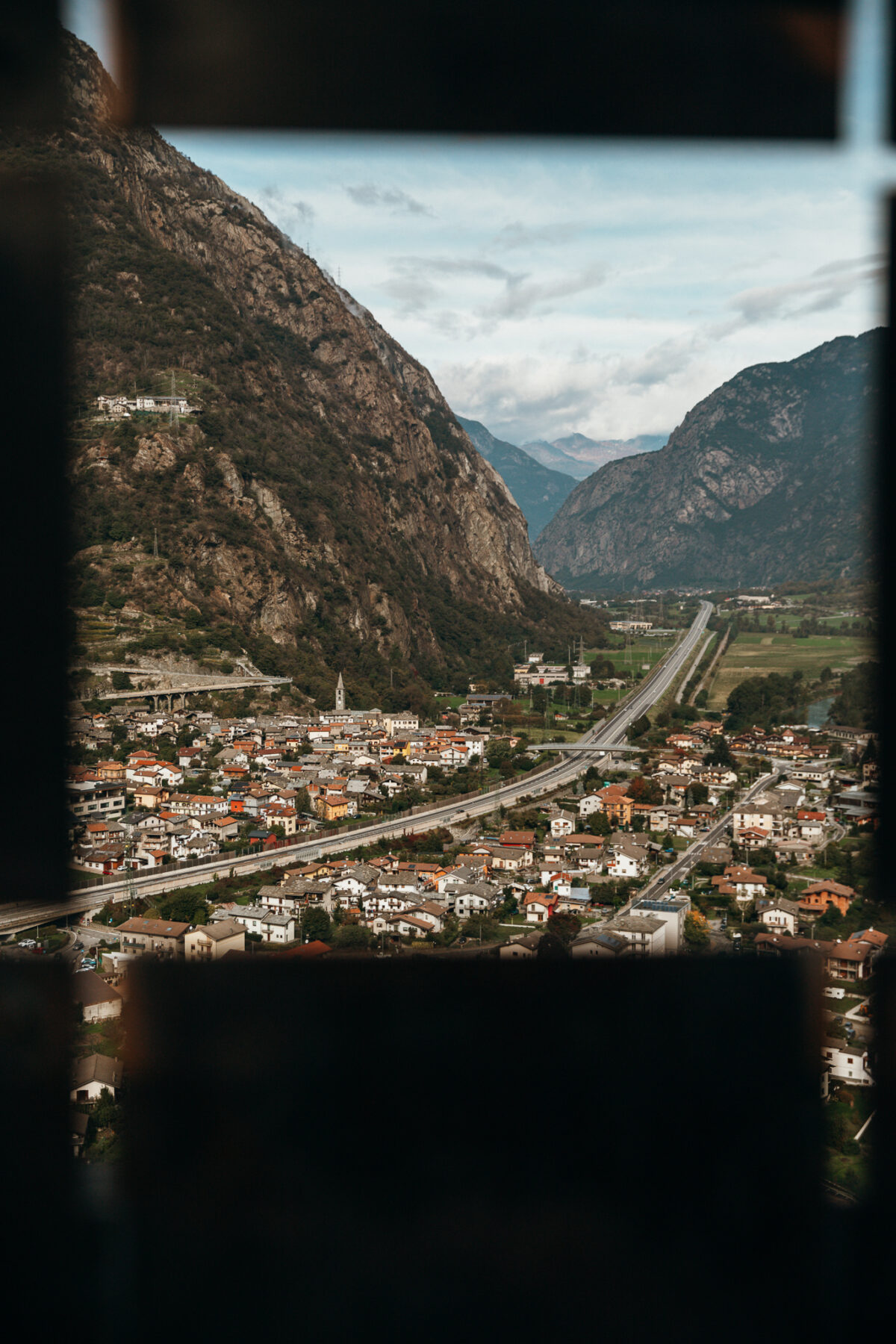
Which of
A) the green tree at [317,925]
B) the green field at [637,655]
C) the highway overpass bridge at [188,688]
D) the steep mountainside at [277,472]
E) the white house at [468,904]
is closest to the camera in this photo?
the green tree at [317,925]

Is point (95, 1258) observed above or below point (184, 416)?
below

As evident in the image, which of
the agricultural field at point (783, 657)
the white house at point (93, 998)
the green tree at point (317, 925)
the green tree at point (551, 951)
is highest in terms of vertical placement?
the agricultural field at point (783, 657)

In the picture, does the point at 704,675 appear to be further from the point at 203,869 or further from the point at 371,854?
the point at 203,869

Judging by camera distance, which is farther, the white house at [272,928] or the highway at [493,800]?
the highway at [493,800]

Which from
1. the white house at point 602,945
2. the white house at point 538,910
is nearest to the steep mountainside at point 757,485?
the white house at point 602,945

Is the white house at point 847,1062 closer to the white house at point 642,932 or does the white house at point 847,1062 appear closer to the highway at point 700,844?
the white house at point 642,932

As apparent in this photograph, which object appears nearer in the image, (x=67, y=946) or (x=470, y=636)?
(x=67, y=946)

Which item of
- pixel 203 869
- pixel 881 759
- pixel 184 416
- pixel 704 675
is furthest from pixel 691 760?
pixel 184 416
